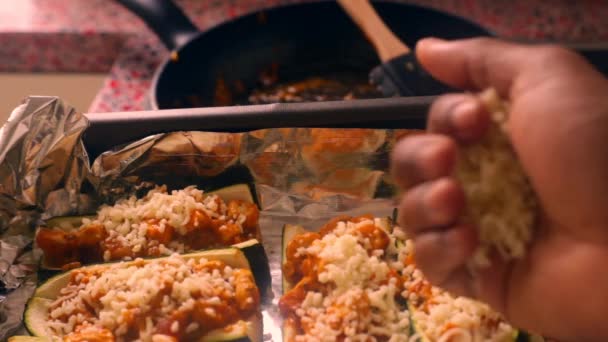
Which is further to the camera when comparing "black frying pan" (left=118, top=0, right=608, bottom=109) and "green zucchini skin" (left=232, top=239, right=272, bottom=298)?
"black frying pan" (left=118, top=0, right=608, bottom=109)

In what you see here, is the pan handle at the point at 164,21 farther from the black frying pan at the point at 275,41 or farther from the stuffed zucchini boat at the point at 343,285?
the stuffed zucchini boat at the point at 343,285

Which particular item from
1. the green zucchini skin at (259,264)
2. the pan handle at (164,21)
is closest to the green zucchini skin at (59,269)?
the green zucchini skin at (259,264)

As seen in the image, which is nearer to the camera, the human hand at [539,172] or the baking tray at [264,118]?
the human hand at [539,172]

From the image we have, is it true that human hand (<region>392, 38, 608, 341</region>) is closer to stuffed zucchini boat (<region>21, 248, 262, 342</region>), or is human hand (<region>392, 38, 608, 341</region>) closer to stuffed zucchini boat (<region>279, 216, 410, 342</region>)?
stuffed zucchini boat (<region>279, 216, 410, 342</region>)

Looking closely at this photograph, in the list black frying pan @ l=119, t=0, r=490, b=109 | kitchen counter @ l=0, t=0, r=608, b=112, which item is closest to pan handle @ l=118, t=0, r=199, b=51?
black frying pan @ l=119, t=0, r=490, b=109

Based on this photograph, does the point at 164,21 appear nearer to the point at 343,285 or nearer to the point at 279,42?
the point at 279,42

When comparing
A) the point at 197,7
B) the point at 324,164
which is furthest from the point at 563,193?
the point at 197,7
